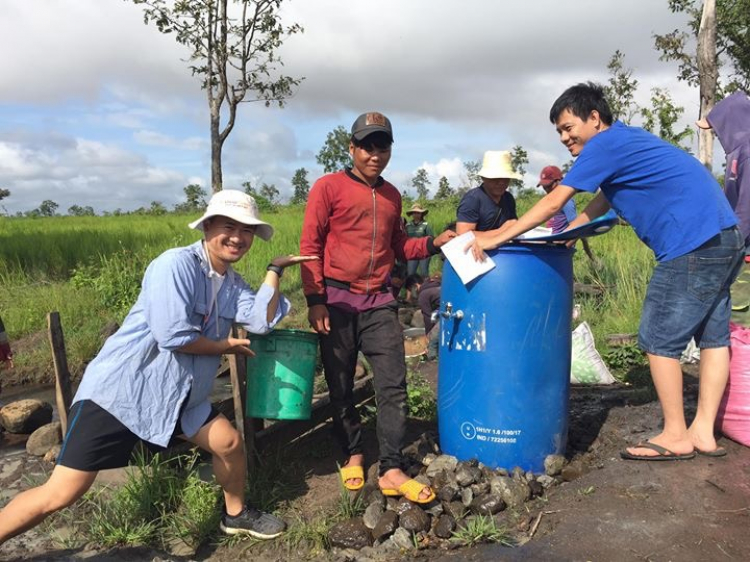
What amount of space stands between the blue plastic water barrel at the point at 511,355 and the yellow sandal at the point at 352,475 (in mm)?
502

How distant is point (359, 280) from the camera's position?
3096 mm

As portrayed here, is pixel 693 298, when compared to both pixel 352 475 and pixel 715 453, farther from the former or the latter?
pixel 352 475

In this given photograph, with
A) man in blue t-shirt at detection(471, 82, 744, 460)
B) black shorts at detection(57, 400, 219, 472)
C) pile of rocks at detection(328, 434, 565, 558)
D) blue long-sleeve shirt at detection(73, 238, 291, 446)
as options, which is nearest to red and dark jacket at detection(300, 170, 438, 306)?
man in blue t-shirt at detection(471, 82, 744, 460)

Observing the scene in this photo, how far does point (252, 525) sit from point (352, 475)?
574mm

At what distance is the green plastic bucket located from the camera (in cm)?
301

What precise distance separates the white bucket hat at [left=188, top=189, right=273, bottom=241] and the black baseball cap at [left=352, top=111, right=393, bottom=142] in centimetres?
72

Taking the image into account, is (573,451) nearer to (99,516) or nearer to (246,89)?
(99,516)

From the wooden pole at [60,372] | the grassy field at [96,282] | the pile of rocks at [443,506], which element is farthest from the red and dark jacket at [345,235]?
the grassy field at [96,282]

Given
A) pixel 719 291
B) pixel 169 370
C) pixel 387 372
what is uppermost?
pixel 719 291

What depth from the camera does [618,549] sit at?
2270 mm

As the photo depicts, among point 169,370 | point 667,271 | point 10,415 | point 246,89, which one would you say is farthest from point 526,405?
point 246,89

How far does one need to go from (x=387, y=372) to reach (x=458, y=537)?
838 millimetres

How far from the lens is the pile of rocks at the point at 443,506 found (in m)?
2.61

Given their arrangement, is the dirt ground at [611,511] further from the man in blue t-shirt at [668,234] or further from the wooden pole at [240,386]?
the wooden pole at [240,386]
